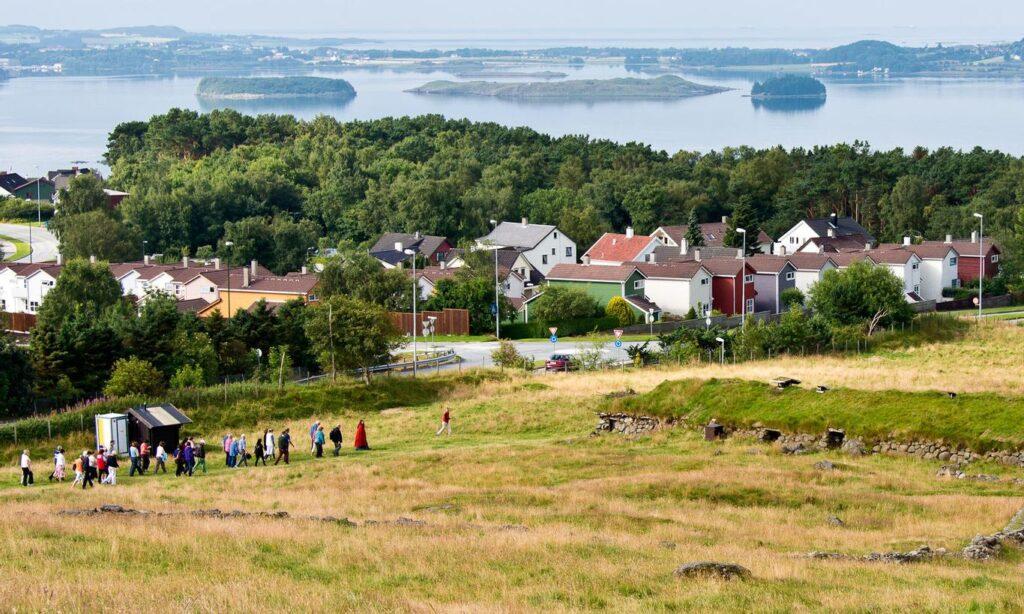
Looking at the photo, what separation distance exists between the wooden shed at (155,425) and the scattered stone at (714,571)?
1948 centimetres

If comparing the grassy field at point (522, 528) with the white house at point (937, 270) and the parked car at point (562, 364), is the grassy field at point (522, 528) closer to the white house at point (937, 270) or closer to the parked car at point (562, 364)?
the parked car at point (562, 364)

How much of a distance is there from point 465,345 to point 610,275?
12396mm

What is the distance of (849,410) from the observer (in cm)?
2916

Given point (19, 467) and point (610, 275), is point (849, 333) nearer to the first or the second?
point (610, 275)

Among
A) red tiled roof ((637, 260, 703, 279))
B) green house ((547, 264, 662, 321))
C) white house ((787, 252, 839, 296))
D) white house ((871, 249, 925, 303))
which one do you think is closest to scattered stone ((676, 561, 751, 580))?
green house ((547, 264, 662, 321))

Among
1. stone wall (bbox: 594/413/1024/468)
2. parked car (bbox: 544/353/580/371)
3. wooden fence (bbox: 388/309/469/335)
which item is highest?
stone wall (bbox: 594/413/1024/468)

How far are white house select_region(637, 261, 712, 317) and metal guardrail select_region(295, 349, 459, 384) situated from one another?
1730 cm

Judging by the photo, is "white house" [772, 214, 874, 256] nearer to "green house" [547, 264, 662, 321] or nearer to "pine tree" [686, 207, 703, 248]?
"pine tree" [686, 207, 703, 248]

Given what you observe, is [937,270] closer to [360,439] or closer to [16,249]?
[360,439]

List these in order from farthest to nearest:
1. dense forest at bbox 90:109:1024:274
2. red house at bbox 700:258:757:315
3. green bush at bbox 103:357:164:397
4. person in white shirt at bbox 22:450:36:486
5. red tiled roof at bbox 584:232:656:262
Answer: dense forest at bbox 90:109:1024:274, red tiled roof at bbox 584:232:656:262, red house at bbox 700:258:757:315, green bush at bbox 103:357:164:397, person in white shirt at bbox 22:450:36:486

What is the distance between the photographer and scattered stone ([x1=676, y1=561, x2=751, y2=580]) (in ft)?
48.6

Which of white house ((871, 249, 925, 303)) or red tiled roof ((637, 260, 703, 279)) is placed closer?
red tiled roof ((637, 260, 703, 279))

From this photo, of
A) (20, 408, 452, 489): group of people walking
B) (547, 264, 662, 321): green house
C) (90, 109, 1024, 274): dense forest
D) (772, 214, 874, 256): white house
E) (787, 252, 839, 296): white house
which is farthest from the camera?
(90, 109, 1024, 274): dense forest

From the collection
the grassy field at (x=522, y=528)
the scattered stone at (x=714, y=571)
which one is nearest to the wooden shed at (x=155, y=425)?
the grassy field at (x=522, y=528)
